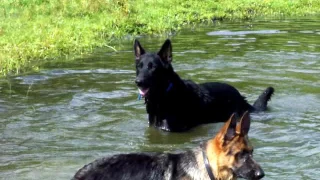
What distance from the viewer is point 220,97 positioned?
962 cm

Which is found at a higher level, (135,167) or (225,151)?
(225,151)

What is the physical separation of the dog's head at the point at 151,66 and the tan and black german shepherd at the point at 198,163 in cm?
286

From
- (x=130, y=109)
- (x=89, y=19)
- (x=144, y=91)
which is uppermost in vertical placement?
(x=89, y=19)

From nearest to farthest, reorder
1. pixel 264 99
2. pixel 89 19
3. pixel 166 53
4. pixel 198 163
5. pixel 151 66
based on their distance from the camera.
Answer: pixel 198 163, pixel 151 66, pixel 166 53, pixel 264 99, pixel 89 19

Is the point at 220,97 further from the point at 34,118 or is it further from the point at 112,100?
the point at 34,118

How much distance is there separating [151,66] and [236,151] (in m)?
3.49

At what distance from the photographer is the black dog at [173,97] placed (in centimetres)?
899

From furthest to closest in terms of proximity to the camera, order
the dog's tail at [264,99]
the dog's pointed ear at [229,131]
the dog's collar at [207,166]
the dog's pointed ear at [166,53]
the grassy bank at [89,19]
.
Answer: the grassy bank at [89,19] → the dog's tail at [264,99] → the dog's pointed ear at [166,53] → the dog's collar at [207,166] → the dog's pointed ear at [229,131]

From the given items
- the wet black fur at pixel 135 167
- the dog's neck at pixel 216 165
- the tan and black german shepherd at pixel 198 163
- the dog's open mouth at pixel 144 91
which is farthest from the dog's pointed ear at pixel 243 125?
the dog's open mouth at pixel 144 91

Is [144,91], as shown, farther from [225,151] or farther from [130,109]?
[225,151]

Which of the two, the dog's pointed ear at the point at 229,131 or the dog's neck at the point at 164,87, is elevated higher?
the dog's pointed ear at the point at 229,131

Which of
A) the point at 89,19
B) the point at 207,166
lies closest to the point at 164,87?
the point at 207,166

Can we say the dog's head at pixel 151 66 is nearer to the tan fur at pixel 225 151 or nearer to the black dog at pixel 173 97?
the black dog at pixel 173 97

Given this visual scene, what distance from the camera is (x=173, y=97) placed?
9.25 meters
